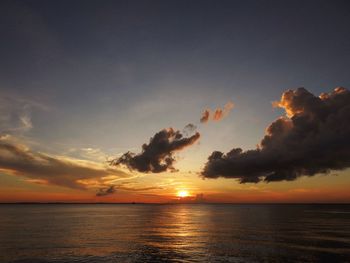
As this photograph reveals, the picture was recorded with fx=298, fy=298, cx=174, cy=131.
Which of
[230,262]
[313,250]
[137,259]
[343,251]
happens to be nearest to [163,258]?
[137,259]

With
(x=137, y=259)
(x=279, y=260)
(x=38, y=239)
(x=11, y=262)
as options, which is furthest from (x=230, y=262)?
(x=38, y=239)

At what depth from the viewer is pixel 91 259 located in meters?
49.9

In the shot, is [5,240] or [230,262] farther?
[5,240]

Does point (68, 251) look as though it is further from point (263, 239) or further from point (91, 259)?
point (263, 239)

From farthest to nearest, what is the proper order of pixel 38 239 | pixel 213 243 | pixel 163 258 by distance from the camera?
pixel 38 239, pixel 213 243, pixel 163 258

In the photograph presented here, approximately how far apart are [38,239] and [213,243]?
42870mm

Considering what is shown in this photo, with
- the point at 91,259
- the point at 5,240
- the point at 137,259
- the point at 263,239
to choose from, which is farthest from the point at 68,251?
the point at 263,239

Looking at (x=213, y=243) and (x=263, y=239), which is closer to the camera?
(x=213, y=243)

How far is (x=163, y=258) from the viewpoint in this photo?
50750 millimetres

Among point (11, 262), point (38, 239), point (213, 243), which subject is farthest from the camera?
point (38, 239)

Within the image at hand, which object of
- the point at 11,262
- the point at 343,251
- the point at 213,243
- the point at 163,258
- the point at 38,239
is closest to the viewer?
the point at 11,262

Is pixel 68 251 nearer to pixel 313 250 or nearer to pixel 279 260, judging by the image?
pixel 279 260

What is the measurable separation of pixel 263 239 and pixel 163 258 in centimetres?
3355

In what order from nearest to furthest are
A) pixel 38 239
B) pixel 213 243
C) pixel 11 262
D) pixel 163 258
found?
pixel 11 262 < pixel 163 258 < pixel 213 243 < pixel 38 239
